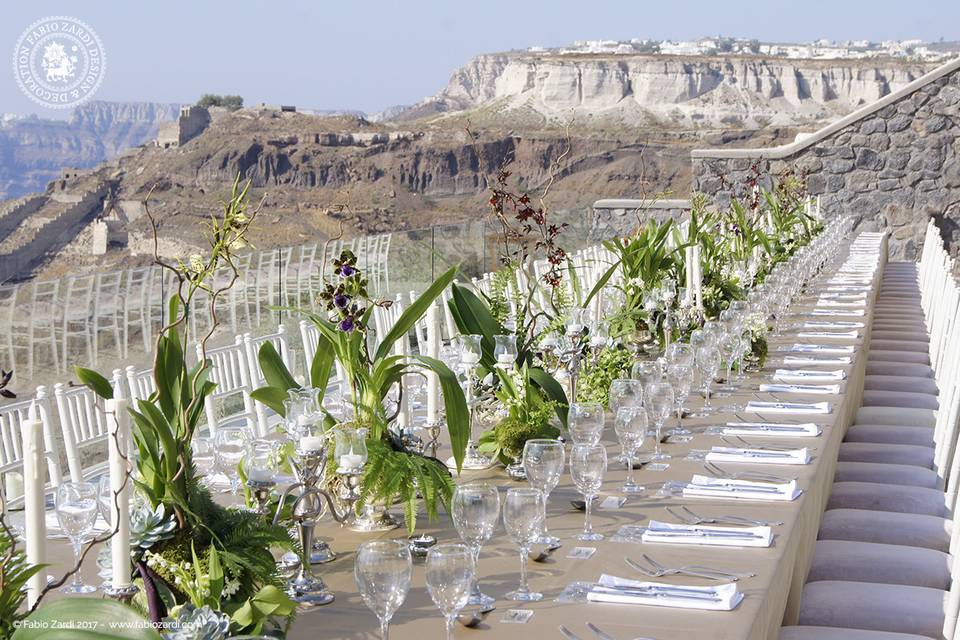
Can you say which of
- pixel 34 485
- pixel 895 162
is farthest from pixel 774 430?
pixel 895 162

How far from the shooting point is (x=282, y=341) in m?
4.86

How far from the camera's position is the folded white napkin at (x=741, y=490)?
8.29 feet

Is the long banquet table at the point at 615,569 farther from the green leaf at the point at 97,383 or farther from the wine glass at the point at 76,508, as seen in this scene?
the green leaf at the point at 97,383

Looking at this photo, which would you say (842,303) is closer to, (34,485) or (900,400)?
(900,400)

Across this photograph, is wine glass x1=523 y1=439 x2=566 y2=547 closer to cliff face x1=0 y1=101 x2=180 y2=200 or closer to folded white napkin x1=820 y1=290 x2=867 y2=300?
folded white napkin x1=820 y1=290 x2=867 y2=300

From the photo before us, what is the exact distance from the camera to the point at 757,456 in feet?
9.44

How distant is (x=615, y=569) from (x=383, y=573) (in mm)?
622

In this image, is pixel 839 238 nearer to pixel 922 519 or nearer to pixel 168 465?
pixel 922 519

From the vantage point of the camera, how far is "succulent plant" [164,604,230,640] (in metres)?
1.44

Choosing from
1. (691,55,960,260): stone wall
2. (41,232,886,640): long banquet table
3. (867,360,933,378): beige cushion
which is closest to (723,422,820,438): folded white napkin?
(41,232,886,640): long banquet table

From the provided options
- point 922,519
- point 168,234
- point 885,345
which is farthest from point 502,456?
point 168,234

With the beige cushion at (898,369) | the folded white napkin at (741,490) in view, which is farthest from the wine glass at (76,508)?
the beige cushion at (898,369)

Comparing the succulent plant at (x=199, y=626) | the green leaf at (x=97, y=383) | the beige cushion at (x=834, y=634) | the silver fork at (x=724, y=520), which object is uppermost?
the green leaf at (x=97, y=383)

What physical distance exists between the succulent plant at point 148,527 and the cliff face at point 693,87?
2739 inches
